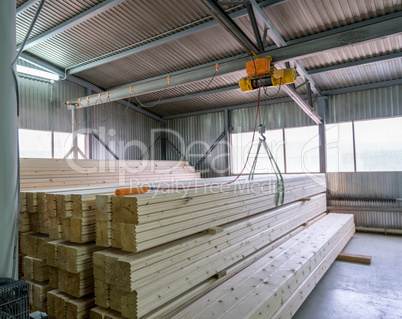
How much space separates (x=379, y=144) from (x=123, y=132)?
1058 centimetres

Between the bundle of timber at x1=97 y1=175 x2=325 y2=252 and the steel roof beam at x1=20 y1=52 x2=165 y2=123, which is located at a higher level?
the steel roof beam at x1=20 y1=52 x2=165 y2=123

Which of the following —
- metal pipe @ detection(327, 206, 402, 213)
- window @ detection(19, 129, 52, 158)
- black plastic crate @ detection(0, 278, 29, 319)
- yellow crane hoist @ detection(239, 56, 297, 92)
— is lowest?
metal pipe @ detection(327, 206, 402, 213)

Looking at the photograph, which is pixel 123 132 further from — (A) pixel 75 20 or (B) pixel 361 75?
(B) pixel 361 75

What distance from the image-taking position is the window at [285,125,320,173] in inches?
434

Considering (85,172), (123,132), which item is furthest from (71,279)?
(123,132)

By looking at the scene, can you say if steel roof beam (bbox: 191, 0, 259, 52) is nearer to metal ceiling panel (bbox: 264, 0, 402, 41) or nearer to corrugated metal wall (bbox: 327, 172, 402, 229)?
metal ceiling panel (bbox: 264, 0, 402, 41)

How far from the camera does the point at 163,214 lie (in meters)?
2.99

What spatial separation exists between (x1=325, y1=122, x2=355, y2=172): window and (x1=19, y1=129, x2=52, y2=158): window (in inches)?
422

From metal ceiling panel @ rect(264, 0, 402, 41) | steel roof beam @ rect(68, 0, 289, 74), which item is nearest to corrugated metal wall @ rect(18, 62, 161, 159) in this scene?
steel roof beam @ rect(68, 0, 289, 74)

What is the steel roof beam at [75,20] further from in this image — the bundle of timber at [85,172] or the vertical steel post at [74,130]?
the bundle of timber at [85,172]

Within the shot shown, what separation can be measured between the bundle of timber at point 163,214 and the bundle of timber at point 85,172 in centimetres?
432

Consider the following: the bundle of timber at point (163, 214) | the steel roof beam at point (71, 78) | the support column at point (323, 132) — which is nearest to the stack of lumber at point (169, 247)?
the bundle of timber at point (163, 214)

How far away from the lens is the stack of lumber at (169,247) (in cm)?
267

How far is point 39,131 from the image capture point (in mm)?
10305
